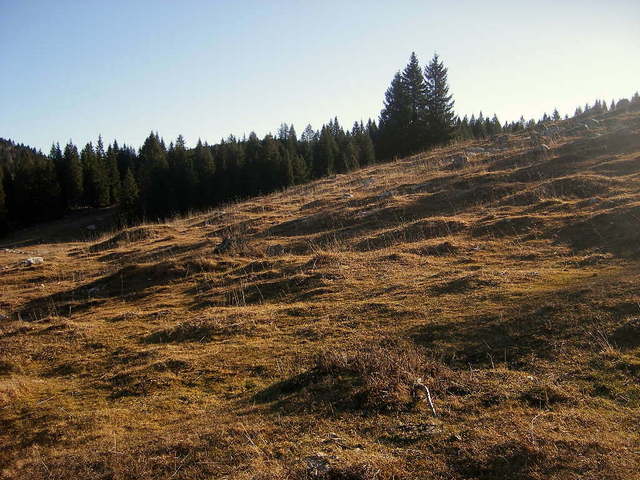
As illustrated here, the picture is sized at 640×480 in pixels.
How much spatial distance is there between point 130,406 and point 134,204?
155 ft

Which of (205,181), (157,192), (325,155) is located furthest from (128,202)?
(325,155)

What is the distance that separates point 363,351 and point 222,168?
51.9m

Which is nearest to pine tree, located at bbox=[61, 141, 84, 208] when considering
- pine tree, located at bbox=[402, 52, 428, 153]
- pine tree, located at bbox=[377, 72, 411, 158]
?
pine tree, located at bbox=[377, 72, 411, 158]

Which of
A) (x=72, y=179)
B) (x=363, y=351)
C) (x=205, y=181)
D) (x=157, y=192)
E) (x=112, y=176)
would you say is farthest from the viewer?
(x=112, y=176)

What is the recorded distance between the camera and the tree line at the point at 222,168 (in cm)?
4019

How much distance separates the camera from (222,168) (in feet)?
183

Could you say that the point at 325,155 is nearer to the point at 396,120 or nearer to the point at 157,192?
the point at 396,120

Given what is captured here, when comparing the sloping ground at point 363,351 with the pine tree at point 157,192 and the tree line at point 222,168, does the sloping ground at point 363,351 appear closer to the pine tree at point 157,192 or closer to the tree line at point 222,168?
the tree line at point 222,168

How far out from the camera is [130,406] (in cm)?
659

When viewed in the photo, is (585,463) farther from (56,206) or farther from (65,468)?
(56,206)

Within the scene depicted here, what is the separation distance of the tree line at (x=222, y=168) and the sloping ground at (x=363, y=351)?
24.7 m

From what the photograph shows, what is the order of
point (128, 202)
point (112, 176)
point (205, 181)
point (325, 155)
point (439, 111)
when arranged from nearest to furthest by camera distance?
point (439, 111) < point (128, 202) < point (205, 181) < point (325, 155) < point (112, 176)

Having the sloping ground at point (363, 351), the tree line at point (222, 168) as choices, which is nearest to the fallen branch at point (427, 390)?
the sloping ground at point (363, 351)

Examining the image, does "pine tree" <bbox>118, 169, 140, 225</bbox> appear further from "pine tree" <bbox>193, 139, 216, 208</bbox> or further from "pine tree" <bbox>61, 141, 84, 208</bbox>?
"pine tree" <bbox>61, 141, 84, 208</bbox>
